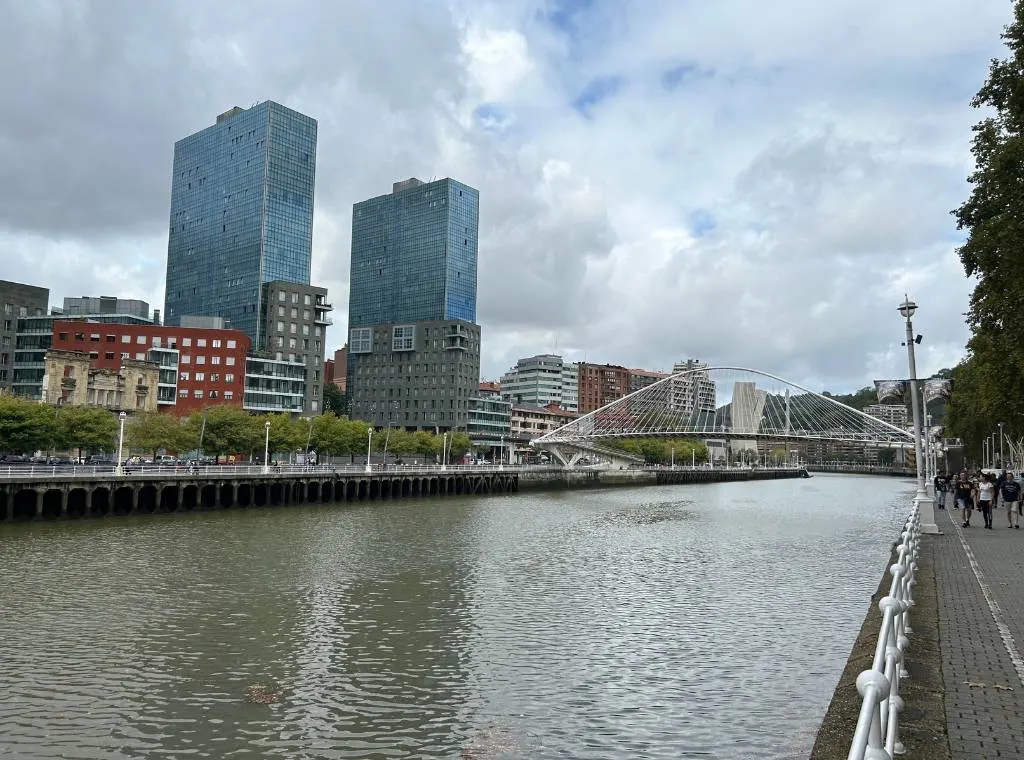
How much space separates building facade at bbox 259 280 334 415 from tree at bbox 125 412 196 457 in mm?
56353

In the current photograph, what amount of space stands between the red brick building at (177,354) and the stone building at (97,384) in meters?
3.80

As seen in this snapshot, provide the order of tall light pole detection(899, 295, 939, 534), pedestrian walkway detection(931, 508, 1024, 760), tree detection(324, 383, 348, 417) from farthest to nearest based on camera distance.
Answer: tree detection(324, 383, 348, 417) < tall light pole detection(899, 295, 939, 534) < pedestrian walkway detection(931, 508, 1024, 760)

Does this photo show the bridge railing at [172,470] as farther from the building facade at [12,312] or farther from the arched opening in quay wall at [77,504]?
the building facade at [12,312]

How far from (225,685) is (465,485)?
260ft

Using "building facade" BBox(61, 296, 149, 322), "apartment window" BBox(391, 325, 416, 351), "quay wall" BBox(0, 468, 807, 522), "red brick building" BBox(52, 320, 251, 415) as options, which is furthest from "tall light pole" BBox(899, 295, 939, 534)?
"apartment window" BBox(391, 325, 416, 351)

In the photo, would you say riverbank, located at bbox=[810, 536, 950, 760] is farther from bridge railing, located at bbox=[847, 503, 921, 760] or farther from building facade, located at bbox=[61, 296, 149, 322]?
building facade, located at bbox=[61, 296, 149, 322]

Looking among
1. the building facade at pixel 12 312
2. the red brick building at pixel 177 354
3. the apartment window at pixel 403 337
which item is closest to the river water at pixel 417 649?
the red brick building at pixel 177 354

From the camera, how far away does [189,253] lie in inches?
7589

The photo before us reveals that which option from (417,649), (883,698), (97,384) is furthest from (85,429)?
(883,698)

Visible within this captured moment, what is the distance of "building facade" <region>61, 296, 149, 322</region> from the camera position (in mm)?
137375

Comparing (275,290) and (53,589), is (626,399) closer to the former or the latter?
(275,290)

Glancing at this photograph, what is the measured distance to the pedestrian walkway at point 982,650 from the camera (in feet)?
28.4

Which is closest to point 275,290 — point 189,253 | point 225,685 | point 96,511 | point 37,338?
point 37,338

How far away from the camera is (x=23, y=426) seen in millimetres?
67938
